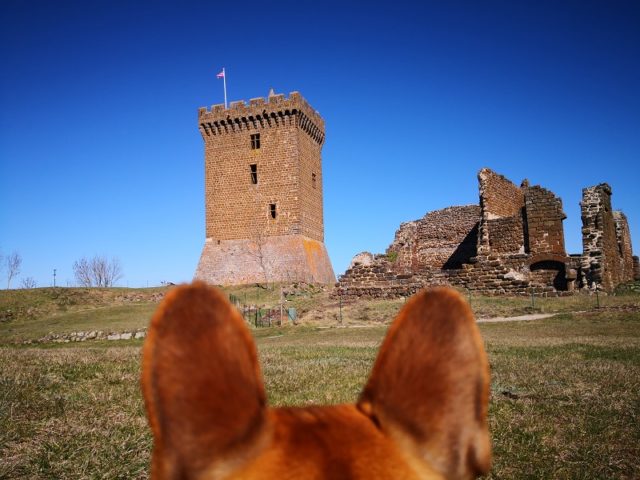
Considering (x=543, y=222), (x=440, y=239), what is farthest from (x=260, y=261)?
(x=543, y=222)

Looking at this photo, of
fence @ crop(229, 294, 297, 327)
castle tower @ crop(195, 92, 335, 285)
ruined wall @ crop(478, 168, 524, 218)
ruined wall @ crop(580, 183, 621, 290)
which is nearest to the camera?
fence @ crop(229, 294, 297, 327)

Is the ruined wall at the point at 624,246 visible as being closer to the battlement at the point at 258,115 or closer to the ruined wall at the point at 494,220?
the ruined wall at the point at 494,220

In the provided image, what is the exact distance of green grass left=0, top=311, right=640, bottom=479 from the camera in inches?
126

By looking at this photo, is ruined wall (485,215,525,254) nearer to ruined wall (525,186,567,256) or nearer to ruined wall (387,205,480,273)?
ruined wall (525,186,567,256)

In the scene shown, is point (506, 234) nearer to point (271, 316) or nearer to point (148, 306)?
point (271, 316)

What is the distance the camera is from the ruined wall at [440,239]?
97.2 feet

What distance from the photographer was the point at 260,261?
101ft

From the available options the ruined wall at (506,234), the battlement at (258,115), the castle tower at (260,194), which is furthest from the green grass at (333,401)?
the battlement at (258,115)

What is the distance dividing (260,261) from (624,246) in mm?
19673

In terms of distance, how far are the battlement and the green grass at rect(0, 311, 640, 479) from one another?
24870 mm


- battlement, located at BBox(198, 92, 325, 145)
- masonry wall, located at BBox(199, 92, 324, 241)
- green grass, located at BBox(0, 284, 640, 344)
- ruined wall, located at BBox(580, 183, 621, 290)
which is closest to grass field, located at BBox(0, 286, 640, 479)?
green grass, located at BBox(0, 284, 640, 344)

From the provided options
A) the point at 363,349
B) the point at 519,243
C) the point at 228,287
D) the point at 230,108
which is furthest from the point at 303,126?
the point at 363,349

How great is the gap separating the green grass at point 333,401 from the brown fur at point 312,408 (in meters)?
2.78

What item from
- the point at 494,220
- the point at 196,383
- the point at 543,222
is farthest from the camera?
the point at 494,220
